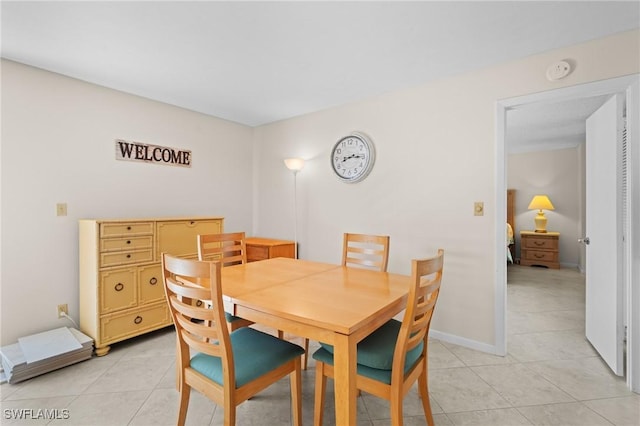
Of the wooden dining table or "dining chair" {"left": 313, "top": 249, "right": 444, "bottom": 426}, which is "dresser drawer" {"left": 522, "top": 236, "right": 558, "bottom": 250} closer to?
the wooden dining table

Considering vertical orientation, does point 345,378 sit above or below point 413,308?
below

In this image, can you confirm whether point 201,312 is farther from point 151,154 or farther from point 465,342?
point 151,154

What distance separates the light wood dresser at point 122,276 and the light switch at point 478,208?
9.19 ft

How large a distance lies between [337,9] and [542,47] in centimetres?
162

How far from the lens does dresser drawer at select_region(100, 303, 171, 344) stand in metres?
2.39

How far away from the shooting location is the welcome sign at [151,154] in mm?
2920

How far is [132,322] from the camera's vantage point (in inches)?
99.7

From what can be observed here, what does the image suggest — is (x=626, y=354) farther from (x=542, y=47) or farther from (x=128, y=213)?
(x=128, y=213)

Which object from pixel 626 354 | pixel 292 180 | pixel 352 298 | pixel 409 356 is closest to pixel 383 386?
pixel 409 356

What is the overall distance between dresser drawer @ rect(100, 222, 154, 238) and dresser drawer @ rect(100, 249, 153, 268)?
16 cm

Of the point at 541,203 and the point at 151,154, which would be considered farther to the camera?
the point at 541,203

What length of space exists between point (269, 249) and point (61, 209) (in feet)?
6.56

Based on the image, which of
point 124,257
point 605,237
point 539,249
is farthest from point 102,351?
point 539,249

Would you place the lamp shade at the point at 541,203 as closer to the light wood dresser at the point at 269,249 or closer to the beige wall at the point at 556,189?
the beige wall at the point at 556,189
